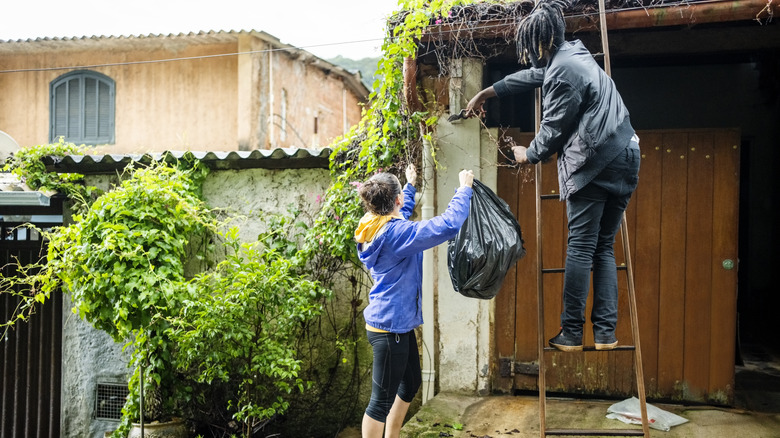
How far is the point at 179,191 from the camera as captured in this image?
5387mm

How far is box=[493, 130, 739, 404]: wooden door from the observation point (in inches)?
→ 175

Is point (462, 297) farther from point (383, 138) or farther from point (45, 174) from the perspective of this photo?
point (45, 174)

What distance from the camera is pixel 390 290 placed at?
3.32 metres

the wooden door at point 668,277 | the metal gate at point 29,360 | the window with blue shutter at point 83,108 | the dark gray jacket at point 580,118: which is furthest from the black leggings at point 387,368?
the window with blue shutter at point 83,108

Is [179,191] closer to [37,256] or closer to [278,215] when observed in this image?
[278,215]

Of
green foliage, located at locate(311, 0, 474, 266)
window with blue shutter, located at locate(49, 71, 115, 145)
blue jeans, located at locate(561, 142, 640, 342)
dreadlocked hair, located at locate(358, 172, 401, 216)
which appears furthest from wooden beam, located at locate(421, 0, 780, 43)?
window with blue shutter, located at locate(49, 71, 115, 145)

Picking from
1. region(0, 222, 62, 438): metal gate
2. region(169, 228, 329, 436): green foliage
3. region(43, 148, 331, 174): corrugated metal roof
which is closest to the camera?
Result: region(169, 228, 329, 436): green foliage

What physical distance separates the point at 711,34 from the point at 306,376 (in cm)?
448

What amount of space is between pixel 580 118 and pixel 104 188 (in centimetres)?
503

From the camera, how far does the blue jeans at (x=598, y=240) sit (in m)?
3.08

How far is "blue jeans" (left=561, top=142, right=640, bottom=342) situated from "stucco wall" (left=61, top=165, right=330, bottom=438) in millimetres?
3036

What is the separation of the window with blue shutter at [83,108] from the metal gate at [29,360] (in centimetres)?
600

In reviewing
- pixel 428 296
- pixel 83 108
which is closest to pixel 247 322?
pixel 428 296

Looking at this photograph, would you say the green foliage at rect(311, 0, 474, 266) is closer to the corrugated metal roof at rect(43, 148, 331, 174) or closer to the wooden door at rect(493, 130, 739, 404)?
the corrugated metal roof at rect(43, 148, 331, 174)
